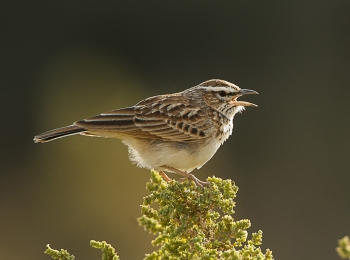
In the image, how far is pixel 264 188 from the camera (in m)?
18.5

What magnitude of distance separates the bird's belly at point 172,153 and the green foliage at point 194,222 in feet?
5.00

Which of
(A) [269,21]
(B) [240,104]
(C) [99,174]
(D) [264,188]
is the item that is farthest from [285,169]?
(B) [240,104]

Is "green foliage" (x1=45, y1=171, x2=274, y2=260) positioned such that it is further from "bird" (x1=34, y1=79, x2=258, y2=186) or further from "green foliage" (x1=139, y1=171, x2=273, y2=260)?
Result: "bird" (x1=34, y1=79, x2=258, y2=186)

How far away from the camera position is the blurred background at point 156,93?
53.6 feet

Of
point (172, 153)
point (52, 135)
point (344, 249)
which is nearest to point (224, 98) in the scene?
point (172, 153)

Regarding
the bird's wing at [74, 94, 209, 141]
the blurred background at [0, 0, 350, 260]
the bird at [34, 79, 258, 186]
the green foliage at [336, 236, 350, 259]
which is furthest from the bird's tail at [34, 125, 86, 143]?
the blurred background at [0, 0, 350, 260]

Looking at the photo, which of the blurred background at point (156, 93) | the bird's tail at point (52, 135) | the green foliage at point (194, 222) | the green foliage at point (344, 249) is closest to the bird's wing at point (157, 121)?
the bird's tail at point (52, 135)

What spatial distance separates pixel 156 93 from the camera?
21219 mm

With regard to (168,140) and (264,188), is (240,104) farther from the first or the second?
(264,188)

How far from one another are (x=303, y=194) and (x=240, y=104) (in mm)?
11381

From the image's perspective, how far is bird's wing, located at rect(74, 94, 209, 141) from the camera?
22.3ft

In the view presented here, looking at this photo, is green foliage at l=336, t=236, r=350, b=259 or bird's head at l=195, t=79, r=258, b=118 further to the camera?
bird's head at l=195, t=79, r=258, b=118

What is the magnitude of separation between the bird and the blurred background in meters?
7.95

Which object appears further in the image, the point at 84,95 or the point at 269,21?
the point at 269,21
